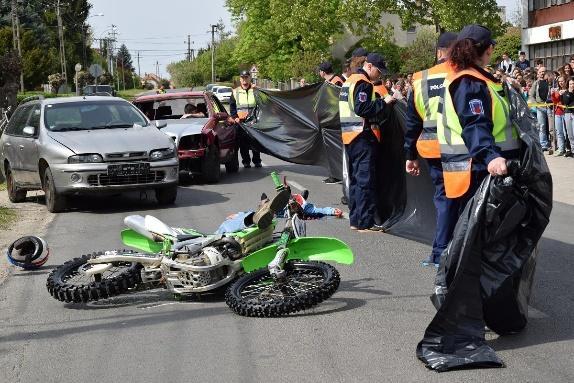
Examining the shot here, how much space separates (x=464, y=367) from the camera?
213 inches

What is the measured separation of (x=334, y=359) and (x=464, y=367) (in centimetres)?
77

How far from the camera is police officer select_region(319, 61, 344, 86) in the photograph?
50.2 ft

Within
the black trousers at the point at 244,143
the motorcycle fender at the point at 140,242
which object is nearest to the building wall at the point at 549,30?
the black trousers at the point at 244,143

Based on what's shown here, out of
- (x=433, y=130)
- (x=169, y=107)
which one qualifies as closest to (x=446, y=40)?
(x=433, y=130)

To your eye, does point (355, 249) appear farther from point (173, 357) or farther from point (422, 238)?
point (173, 357)

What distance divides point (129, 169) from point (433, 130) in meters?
6.22

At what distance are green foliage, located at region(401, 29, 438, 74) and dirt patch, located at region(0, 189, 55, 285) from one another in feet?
165

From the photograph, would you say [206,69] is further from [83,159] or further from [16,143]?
[83,159]

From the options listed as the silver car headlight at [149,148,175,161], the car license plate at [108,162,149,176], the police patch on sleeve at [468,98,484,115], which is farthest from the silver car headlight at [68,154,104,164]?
the police patch on sleeve at [468,98,484,115]

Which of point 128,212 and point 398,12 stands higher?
point 398,12

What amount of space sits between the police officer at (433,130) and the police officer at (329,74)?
708 centimetres

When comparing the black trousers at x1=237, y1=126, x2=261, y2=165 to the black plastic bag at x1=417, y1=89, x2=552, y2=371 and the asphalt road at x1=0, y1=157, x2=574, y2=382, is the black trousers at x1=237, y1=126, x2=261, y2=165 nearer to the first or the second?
the asphalt road at x1=0, y1=157, x2=574, y2=382

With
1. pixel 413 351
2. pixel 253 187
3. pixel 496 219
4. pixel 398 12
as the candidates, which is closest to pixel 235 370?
pixel 413 351

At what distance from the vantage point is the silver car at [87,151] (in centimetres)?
1309
